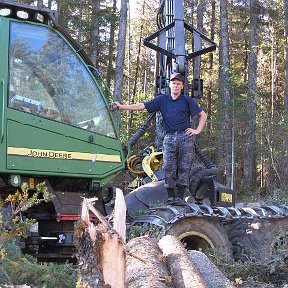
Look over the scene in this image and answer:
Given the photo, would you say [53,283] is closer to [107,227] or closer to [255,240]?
[107,227]

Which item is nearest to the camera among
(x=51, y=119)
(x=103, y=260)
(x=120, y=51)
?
(x=103, y=260)

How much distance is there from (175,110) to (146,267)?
2991 mm

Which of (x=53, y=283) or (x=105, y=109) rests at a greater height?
(x=105, y=109)

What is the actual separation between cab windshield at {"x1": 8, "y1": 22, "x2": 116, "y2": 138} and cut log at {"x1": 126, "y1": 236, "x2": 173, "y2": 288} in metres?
1.75

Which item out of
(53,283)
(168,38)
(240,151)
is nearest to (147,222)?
(53,283)

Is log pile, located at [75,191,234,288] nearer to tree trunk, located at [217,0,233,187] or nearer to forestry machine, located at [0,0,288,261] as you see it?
forestry machine, located at [0,0,288,261]

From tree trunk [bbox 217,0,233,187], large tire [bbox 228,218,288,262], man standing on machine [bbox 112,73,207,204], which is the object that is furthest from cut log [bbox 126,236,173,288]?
tree trunk [bbox 217,0,233,187]

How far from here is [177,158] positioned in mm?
7117

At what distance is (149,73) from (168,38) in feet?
111

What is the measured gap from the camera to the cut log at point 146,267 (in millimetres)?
4152

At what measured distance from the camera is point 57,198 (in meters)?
6.39

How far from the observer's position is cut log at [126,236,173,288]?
4.15 metres

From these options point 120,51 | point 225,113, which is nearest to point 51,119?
point 120,51

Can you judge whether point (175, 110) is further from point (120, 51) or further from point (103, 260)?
point (120, 51)
